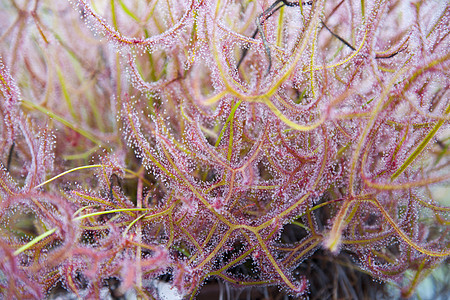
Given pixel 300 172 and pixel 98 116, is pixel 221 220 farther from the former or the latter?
pixel 98 116

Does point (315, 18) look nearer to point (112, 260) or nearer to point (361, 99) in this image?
point (361, 99)

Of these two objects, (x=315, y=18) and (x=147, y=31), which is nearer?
(x=315, y=18)

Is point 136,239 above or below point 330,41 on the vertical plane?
below

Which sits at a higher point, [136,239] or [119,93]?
[119,93]

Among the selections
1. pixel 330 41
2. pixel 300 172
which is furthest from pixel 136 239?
pixel 330 41

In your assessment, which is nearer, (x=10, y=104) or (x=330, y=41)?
(x=10, y=104)

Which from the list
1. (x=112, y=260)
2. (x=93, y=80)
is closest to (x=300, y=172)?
(x=112, y=260)
